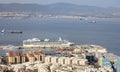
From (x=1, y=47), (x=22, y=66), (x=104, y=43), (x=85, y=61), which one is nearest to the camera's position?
(x=22, y=66)

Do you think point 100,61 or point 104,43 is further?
point 104,43

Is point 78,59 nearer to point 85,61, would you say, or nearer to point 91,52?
point 85,61

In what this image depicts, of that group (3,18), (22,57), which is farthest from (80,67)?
(3,18)

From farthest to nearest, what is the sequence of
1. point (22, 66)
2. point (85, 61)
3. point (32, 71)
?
point (85, 61), point (22, 66), point (32, 71)

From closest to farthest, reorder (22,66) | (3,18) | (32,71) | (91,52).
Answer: (32,71) → (22,66) → (91,52) → (3,18)

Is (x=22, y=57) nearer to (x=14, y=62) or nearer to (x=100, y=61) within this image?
(x=14, y=62)

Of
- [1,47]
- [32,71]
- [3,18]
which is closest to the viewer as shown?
[32,71]

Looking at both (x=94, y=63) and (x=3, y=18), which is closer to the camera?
(x=94, y=63)

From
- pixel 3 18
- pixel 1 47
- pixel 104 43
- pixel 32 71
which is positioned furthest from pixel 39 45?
pixel 3 18

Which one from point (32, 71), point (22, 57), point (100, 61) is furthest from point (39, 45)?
point (32, 71)
